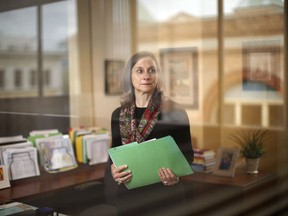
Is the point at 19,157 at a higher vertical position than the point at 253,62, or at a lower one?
lower

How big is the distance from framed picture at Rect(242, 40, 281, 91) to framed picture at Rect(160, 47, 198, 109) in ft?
1.15

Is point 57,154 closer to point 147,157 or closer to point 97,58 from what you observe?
point 97,58

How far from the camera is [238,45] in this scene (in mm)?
2109

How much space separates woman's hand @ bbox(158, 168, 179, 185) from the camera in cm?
132

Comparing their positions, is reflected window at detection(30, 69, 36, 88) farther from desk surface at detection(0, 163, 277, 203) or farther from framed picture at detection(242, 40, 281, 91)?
framed picture at detection(242, 40, 281, 91)

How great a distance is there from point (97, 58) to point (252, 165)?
88cm

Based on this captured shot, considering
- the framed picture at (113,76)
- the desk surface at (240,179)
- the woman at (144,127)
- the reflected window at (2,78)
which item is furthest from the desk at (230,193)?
the reflected window at (2,78)

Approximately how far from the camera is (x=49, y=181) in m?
1.65

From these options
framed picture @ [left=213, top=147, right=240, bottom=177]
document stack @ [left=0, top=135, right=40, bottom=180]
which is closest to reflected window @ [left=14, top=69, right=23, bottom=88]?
document stack @ [left=0, top=135, right=40, bottom=180]

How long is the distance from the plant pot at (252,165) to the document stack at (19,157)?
2.95ft

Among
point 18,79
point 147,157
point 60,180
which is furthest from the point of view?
point 60,180

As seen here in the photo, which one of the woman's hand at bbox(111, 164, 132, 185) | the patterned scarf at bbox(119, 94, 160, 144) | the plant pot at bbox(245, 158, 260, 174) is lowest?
the plant pot at bbox(245, 158, 260, 174)

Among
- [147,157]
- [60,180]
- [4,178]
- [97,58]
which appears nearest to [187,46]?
[97,58]

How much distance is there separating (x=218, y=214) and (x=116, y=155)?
25.0 inches
